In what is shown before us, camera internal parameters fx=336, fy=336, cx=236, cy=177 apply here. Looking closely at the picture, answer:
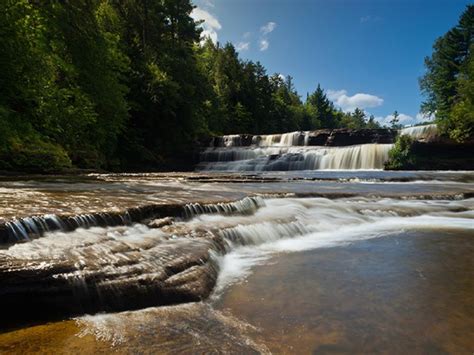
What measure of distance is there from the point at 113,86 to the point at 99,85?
0.95m

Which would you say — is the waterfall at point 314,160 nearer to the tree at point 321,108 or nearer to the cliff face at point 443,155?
the cliff face at point 443,155

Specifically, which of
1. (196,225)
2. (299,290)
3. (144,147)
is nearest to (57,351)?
(299,290)

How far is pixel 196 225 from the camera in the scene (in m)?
5.08

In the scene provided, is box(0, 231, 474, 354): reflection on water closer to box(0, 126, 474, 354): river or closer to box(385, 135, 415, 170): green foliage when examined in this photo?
box(0, 126, 474, 354): river

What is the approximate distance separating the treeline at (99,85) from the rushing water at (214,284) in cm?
757

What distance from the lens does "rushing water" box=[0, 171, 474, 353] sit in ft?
7.91

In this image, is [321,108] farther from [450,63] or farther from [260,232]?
[260,232]

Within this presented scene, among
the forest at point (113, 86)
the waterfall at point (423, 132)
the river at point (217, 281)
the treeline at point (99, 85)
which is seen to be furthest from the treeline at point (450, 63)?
A: the river at point (217, 281)

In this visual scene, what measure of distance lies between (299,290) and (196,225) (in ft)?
7.09

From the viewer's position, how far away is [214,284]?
3518 millimetres

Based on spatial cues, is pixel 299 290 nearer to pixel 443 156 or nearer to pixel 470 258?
pixel 470 258

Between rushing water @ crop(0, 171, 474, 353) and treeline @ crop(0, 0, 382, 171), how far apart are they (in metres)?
7.57

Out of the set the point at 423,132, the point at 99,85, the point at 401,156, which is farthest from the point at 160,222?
the point at 423,132

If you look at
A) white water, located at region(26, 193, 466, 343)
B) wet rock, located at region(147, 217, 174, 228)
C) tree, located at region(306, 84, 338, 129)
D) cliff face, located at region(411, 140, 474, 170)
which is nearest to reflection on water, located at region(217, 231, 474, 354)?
white water, located at region(26, 193, 466, 343)
